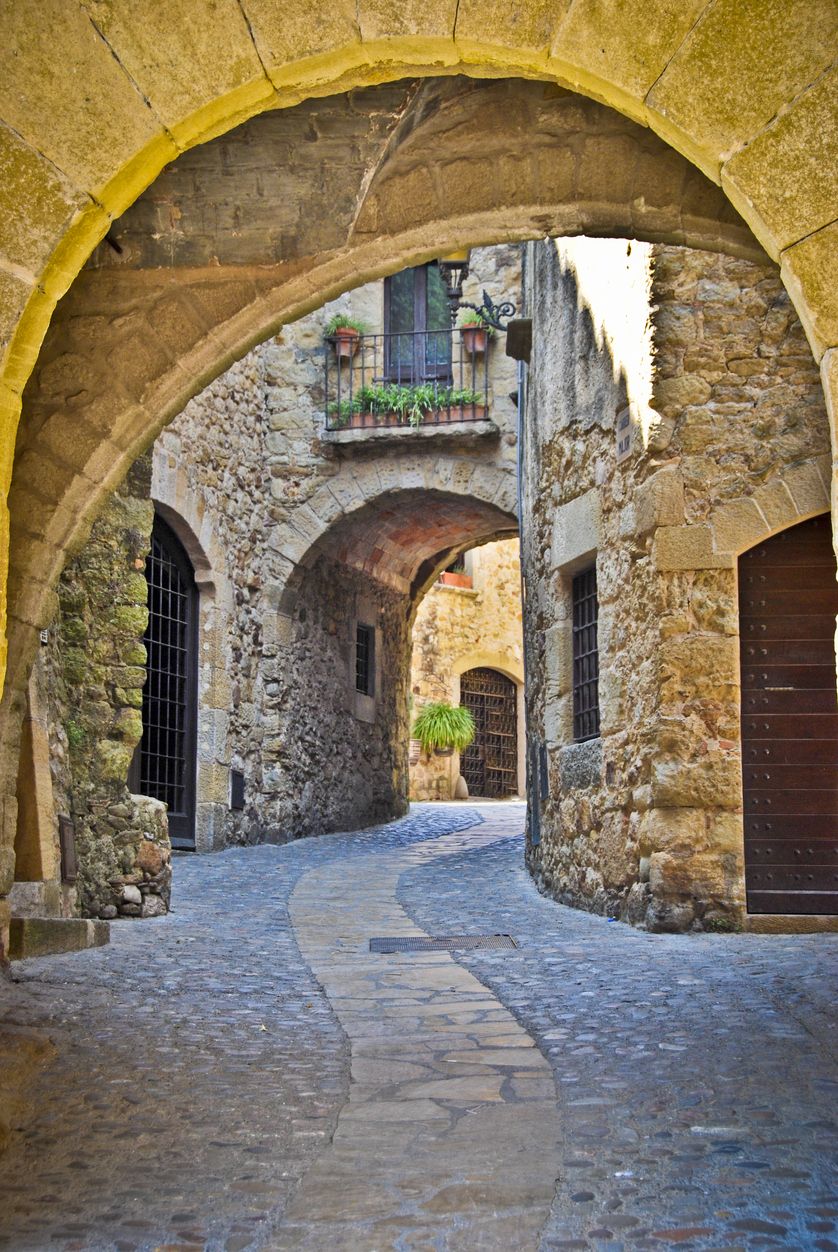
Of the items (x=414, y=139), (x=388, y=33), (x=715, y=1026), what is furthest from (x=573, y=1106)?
(x=414, y=139)

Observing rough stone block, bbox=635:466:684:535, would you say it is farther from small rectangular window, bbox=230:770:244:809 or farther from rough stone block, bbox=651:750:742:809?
small rectangular window, bbox=230:770:244:809

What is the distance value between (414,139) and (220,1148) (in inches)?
116

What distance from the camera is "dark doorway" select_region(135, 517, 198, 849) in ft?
37.2

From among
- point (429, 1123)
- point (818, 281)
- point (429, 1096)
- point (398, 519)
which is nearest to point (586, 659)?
point (429, 1096)

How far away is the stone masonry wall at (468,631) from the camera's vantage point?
2342 cm

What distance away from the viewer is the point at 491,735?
24328mm

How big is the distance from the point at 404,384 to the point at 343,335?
844 millimetres

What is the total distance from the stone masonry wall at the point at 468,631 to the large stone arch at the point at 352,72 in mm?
19636

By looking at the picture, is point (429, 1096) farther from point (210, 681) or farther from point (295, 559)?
point (295, 559)

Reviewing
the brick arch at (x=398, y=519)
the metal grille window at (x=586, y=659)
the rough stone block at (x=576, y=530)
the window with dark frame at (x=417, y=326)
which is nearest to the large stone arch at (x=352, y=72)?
the rough stone block at (x=576, y=530)

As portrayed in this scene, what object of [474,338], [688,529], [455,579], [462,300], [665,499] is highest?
[462,300]

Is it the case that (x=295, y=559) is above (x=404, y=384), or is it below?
below

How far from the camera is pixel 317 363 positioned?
1451 cm

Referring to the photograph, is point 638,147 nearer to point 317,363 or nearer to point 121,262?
point 121,262
